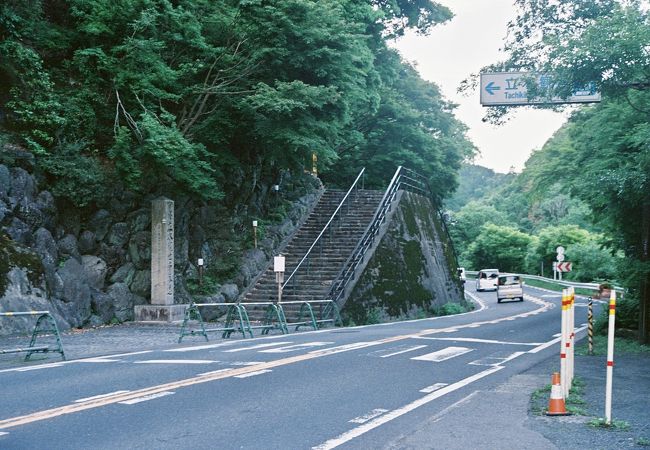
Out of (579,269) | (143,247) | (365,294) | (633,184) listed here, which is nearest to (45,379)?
(633,184)

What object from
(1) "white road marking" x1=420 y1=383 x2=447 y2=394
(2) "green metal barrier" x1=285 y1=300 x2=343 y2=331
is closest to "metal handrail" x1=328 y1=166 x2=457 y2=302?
(2) "green metal barrier" x1=285 y1=300 x2=343 y2=331

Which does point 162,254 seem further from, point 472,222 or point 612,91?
point 472,222

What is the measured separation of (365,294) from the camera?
2616 centimetres

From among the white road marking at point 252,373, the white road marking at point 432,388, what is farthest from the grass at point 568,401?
the white road marking at point 252,373

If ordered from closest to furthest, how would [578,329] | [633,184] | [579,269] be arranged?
[633,184] → [578,329] → [579,269]

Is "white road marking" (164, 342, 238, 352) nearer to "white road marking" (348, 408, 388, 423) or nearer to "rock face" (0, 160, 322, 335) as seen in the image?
"rock face" (0, 160, 322, 335)

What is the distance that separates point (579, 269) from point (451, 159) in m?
20.6

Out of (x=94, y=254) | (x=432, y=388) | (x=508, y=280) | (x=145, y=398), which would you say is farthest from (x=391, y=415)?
(x=508, y=280)

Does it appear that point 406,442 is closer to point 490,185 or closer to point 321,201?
point 321,201

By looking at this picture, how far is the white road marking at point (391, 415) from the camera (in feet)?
22.0

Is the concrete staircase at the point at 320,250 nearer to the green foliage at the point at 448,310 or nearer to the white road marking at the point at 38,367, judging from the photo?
the green foliage at the point at 448,310

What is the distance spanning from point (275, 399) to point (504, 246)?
7468 centimetres

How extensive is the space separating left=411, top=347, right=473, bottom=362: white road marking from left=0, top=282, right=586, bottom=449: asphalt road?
0.03 meters

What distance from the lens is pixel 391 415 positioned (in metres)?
8.02
